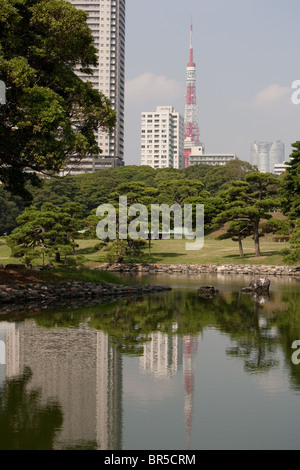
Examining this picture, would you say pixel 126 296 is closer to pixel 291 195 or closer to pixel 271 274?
Answer: pixel 271 274

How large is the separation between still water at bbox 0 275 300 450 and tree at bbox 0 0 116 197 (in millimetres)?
6739

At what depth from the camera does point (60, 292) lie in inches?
993

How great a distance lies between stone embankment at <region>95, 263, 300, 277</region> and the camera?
48844 mm

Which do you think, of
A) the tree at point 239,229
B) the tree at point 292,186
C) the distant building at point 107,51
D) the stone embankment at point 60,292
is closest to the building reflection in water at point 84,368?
the stone embankment at point 60,292

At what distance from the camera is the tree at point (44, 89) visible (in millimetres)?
20469

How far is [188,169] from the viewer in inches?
5064

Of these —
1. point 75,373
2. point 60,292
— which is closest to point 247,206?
point 60,292

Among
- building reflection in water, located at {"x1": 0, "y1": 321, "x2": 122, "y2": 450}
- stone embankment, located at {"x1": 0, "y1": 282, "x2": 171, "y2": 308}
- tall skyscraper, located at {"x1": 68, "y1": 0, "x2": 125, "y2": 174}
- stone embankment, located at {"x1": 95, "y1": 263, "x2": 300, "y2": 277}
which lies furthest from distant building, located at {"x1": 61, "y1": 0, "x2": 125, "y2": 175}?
building reflection in water, located at {"x1": 0, "y1": 321, "x2": 122, "y2": 450}

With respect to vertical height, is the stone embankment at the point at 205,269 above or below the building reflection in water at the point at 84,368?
below

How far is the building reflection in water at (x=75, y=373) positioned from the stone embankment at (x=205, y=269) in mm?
34425

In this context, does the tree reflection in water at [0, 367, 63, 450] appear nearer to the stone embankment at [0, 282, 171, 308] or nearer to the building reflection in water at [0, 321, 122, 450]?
the building reflection in water at [0, 321, 122, 450]

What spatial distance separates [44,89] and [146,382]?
13670mm

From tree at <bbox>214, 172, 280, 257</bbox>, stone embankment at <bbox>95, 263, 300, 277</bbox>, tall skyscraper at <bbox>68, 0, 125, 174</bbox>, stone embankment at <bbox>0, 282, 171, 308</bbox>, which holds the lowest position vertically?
stone embankment at <bbox>95, 263, 300, 277</bbox>

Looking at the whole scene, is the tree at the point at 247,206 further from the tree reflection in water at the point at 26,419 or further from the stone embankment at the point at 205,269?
the tree reflection in water at the point at 26,419
